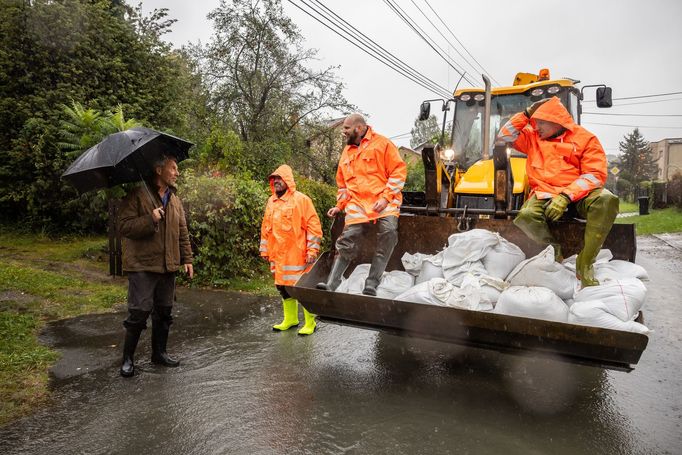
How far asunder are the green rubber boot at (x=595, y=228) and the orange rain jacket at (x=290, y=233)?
2.60 metres

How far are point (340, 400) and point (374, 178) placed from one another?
189cm

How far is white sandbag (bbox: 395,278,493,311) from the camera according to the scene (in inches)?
133

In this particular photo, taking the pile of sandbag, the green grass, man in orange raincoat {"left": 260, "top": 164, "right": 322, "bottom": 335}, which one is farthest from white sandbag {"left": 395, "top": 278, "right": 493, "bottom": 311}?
the green grass

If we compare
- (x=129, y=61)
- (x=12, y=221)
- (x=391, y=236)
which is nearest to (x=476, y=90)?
(x=391, y=236)

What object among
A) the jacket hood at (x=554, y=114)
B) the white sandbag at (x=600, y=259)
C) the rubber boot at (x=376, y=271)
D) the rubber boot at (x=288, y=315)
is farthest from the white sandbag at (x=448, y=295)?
the rubber boot at (x=288, y=315)

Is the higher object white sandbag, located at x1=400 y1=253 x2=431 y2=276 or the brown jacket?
the brown jacket

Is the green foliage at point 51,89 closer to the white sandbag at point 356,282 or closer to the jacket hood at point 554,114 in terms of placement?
the white sandbag at point 356,282

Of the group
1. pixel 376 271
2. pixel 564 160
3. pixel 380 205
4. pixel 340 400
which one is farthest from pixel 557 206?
pixel 340 400

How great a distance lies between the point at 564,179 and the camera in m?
3.78

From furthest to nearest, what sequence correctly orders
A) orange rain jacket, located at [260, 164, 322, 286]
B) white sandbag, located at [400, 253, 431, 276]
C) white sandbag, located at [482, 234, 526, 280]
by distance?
orange rain jacket, located at [260, 164, 322, 286]
white sandbag, located at [400, 253, 431, 276]
white sandbag, located at [482, 234, 526, 280]

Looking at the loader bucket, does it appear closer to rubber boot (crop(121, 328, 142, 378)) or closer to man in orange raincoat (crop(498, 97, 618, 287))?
man in orange raincoat (crop(498, 97, 618, 287))

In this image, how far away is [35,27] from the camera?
11070 mm

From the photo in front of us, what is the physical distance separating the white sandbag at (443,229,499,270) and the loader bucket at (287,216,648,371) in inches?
16.1

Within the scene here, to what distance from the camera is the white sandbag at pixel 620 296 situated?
2945mm
